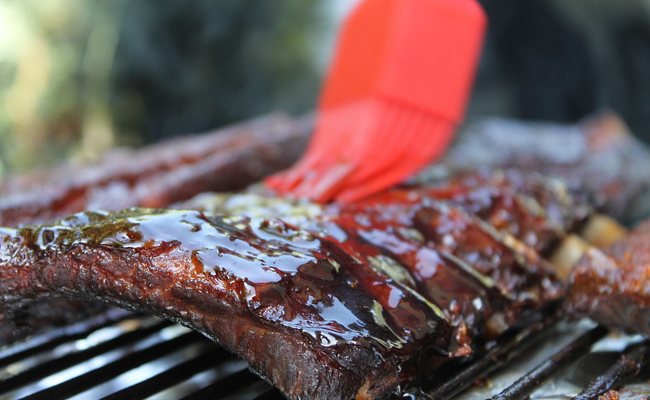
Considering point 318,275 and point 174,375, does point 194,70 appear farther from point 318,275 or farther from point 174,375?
point 318,275

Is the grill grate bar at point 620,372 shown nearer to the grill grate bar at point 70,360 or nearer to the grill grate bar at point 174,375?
the grill grate bar at point 174,375

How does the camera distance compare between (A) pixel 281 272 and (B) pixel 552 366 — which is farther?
(B) pixel 552 366

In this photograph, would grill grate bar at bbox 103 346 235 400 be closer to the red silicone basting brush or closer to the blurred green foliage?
the red silicone basting brush

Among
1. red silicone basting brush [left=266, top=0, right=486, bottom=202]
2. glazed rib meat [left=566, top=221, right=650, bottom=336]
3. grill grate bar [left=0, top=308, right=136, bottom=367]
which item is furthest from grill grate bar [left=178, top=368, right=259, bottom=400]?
glazed rib meat [left=566, top=221, right=650, bottom=336]

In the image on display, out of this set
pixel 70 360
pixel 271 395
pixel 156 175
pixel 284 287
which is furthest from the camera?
pixel 156 175

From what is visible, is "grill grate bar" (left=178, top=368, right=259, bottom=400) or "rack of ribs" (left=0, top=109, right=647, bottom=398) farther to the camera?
"grill grate bar" (left=178, top=368, right=259, bottom=400)

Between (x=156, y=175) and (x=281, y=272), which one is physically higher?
(x=156, y=175)

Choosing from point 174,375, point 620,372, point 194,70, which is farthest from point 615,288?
point 194,70
